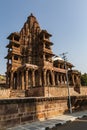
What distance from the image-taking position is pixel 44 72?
3509 cm

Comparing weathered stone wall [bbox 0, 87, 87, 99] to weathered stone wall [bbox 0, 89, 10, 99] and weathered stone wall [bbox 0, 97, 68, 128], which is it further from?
weathered stone wall [bbox 0, 97, 68, 128]

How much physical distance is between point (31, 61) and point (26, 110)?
2902cm

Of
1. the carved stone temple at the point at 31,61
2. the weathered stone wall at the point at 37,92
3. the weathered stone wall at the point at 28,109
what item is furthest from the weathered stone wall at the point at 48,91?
the carved stone temple at the point at 31,61

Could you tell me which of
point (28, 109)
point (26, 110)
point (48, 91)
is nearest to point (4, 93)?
point (48, 91)

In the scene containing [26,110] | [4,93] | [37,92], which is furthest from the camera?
[4,93]

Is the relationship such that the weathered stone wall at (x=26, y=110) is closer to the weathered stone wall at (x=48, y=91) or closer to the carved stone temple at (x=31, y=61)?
the weathered stone wall at (x=48, y=91)

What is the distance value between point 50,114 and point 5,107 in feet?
17.8

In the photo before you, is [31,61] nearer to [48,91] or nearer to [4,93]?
[4,93]

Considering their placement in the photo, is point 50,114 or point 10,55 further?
point 10,55

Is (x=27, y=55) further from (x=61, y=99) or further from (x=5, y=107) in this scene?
(x=5, y=107)

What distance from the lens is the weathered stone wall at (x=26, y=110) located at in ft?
31.5

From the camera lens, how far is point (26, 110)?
11.2 metres

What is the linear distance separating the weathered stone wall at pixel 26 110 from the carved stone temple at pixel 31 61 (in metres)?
17.6

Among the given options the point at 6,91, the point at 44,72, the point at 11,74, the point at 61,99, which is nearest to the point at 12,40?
the point at 11,74
